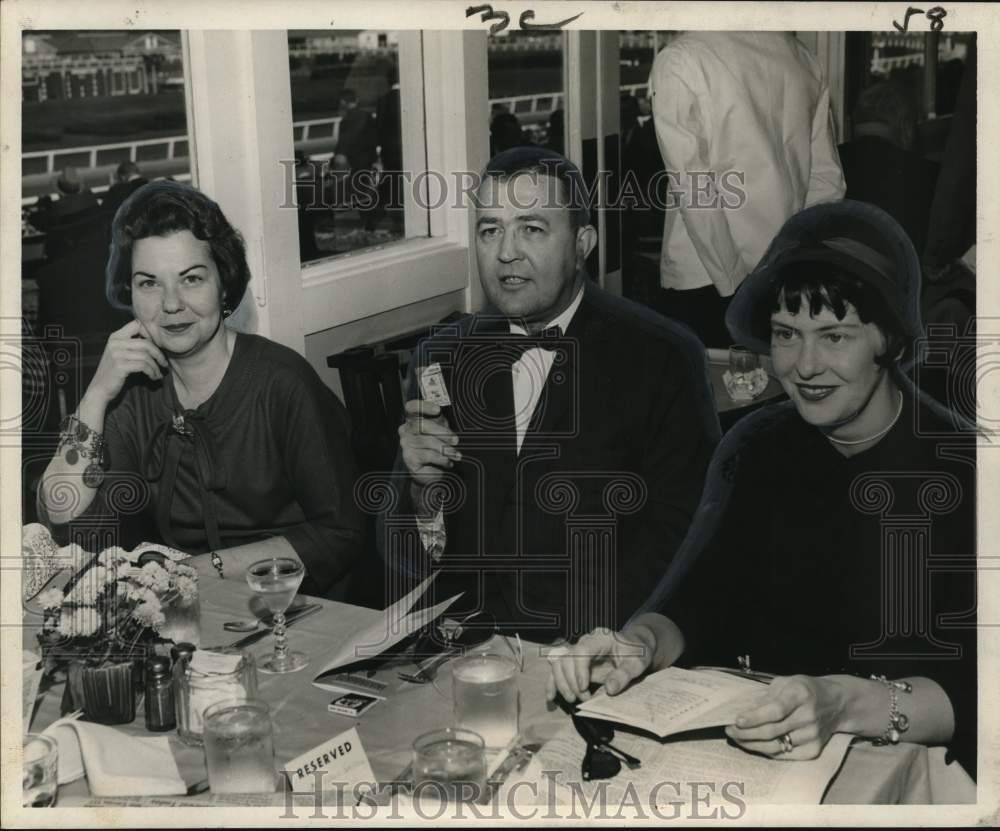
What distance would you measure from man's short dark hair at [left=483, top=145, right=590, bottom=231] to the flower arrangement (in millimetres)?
980

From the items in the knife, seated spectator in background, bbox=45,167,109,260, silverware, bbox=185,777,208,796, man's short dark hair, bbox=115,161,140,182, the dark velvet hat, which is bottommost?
silverware, bbox=185,777,208,796

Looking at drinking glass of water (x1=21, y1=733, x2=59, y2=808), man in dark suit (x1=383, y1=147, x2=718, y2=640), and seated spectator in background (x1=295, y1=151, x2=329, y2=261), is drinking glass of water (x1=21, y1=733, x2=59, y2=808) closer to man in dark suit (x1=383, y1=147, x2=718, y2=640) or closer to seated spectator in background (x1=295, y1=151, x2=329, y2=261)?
man in dark suit (x1=383, y1=147, x2=718, y2=640)

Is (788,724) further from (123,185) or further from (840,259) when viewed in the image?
(123,185)

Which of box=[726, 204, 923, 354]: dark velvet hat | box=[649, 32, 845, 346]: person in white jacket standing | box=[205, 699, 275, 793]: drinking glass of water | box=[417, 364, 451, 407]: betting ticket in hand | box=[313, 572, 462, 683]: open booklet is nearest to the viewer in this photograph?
box=[205, 699, 275, 793]: drinking glass of water

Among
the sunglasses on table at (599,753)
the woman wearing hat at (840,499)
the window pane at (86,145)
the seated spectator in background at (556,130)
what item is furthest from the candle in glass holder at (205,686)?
the seated spectator in background at (556,130)

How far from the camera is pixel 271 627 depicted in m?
1.93

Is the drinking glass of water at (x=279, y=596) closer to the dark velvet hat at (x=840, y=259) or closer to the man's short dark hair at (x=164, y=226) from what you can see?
the man's short dark hair at (x=164, y=226)

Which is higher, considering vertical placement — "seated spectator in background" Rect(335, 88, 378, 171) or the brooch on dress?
"seated spectator in background" Rect(335, 88, 378, 171)

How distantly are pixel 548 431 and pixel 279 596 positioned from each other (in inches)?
25.5

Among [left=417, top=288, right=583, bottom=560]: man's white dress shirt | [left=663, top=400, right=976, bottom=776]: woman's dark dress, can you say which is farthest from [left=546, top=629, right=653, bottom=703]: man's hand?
[left=417, top=288, right=583, bottom=560]: man's white dress shirt

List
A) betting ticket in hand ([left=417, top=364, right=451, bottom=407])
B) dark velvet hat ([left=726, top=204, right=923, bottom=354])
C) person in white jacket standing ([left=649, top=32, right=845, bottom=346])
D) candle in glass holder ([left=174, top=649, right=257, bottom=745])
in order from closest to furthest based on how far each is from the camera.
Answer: candle in glass holder ([left=174, top=649, right=257, bottom=745]) < dark velvet hat ([left=726, top=204, right=923, bottom=354]) < person in white jacket standing ([left=649, top=32, right=845, bottom=346]) < betting ticket in hand ([left=417, top=364, right=451, bottom=407])

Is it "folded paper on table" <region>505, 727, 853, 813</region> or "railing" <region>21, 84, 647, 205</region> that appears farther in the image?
"railing" <region>21, 84, 647, 205</region>

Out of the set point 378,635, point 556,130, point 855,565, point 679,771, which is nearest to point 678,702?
point 679,771

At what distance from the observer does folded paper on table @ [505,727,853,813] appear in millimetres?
1540
